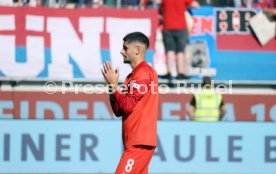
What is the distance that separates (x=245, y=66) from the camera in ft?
45.0

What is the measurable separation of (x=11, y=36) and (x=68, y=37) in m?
1.01

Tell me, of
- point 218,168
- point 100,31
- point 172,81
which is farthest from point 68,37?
point 218,168

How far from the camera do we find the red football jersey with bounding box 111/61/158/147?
19.9 ft

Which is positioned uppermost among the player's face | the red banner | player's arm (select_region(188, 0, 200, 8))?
player's arm (select_region(188, 0, 200, 8))

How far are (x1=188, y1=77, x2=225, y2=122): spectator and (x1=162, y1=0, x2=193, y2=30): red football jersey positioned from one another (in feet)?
4.16

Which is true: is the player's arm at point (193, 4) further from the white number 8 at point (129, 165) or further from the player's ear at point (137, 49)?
the white number 8 at point (129, 165)

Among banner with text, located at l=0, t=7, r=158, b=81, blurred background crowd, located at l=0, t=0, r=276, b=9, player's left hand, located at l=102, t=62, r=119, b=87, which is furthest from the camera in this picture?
blurred background crowd, located at l=0, t=0, r=276, b=9

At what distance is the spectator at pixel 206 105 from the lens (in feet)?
40.0

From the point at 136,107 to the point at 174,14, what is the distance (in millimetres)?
7034

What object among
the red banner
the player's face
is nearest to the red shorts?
the player's face

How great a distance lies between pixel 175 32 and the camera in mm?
13094

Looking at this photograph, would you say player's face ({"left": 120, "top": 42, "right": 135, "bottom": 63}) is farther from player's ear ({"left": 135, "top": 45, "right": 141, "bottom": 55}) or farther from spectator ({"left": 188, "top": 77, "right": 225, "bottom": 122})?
spectator ({"left": 188, "top": 77, "right": 225, "bottom": 122})

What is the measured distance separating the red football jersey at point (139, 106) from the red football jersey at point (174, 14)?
A: 686 centimetres

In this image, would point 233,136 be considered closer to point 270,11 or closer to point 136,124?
point 270,11
